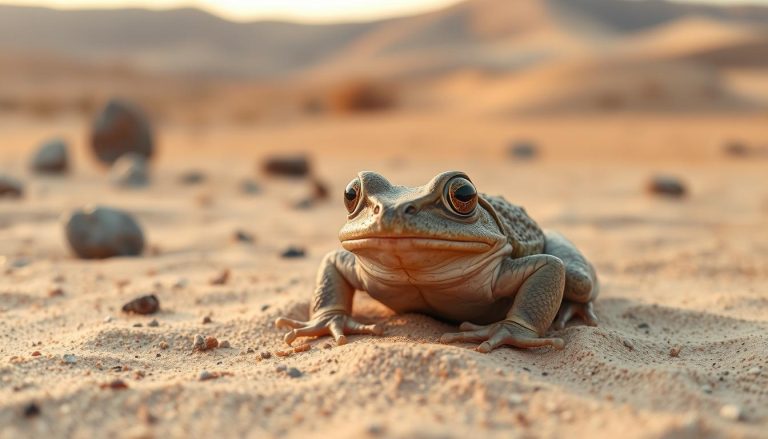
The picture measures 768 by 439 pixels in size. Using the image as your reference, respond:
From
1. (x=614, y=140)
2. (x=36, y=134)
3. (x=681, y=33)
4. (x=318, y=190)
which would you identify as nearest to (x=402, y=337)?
(x=318, y=190)

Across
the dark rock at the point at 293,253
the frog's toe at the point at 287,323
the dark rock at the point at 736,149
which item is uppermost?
the dark rock at the point at 736,149

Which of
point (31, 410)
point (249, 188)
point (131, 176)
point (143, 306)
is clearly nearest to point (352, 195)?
point (143, 306)

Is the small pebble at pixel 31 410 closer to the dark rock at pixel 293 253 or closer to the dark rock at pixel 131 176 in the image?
the dark rock at pixel 293 253

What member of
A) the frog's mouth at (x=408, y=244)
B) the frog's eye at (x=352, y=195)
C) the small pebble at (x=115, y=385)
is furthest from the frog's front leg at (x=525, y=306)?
the small pebble at (x=115, y=385)

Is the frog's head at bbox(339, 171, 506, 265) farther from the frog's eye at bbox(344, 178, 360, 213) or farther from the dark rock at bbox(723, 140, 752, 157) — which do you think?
the dark rock at bbox(723, 140, 752, 157)

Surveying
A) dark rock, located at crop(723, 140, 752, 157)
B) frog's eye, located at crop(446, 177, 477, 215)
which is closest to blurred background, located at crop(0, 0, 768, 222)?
dark rock, located at crop(723, 140, 752, 157)

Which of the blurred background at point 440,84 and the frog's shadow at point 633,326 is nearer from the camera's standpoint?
the frog's shadow at point 633,326
